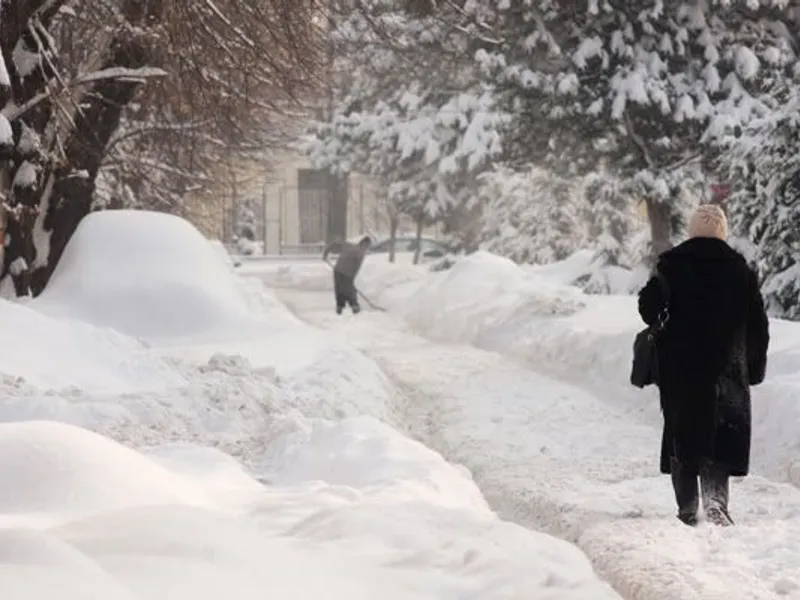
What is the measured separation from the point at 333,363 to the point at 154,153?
996 cm

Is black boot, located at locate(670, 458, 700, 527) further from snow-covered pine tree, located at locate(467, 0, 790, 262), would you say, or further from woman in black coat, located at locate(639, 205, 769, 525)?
snow-covered pine tree, located at locate(467, 0, 790, 262)

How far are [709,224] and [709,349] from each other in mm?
669

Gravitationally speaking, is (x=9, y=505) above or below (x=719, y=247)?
below

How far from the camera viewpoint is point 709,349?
6.33 meters

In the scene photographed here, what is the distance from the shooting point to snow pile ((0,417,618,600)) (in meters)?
3.99

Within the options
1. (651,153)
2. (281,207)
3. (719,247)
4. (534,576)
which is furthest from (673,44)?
(281,207)

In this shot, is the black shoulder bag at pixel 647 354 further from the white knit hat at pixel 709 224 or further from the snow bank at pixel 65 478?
the snow bank at pixel 65 478

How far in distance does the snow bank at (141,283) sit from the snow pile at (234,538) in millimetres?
7143

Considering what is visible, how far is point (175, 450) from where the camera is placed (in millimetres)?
7508

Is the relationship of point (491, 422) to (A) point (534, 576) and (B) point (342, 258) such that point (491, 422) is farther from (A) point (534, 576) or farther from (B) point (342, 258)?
(B) point (342, 258)

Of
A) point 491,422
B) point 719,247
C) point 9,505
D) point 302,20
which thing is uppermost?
point 302,20

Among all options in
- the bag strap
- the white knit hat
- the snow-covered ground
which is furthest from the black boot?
the white knit hat

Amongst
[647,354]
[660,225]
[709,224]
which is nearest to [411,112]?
[660,225]

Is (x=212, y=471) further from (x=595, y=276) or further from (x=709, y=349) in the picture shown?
(x=595, y=276)
